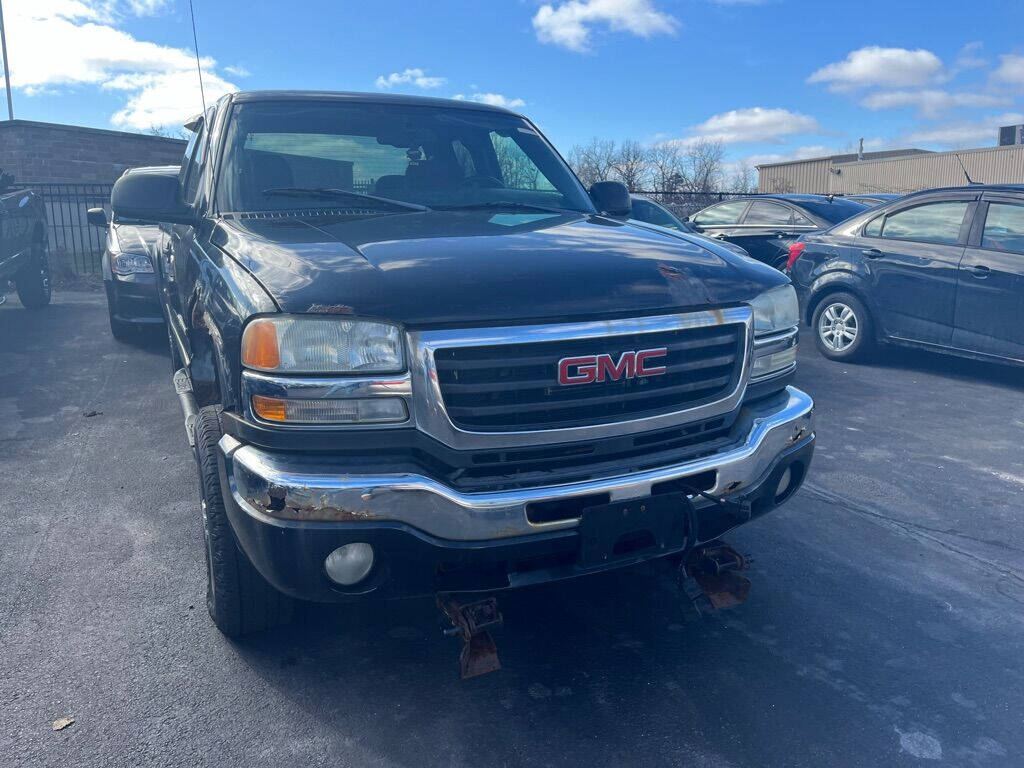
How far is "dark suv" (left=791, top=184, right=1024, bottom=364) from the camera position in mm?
6590

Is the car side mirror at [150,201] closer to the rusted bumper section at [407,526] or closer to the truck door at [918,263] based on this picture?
the rusted bumper section at [407,526]

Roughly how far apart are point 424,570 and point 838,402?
16.0 feet

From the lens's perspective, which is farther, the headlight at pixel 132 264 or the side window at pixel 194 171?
the headlight at pixel 132 264

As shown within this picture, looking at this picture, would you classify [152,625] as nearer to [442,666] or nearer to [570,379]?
[442,666]

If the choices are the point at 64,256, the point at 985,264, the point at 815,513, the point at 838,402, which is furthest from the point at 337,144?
the point at 64,256

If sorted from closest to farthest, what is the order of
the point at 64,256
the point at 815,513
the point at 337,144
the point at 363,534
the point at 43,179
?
1. the point at 363,534
2. the point at 337,144
3. the point at 815,513
4. the point at 64,256
5. the point at 43,179

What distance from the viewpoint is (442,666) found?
9.24 ft

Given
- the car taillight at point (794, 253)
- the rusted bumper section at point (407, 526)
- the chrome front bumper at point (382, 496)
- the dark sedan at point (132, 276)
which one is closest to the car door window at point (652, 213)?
the car taillight at point (794, 253)

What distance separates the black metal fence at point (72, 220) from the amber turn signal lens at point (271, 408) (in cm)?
1446

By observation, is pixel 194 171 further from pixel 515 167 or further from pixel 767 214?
pixel 767 214

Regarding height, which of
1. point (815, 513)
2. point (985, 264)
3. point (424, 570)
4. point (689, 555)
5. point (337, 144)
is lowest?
point (815, 513)

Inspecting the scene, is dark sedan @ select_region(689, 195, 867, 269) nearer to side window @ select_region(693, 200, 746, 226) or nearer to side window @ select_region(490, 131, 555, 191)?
side window @ select_region(693, 200, 746, 226)

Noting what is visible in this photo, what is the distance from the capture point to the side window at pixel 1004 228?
21.6ft

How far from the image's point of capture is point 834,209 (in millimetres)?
10250
